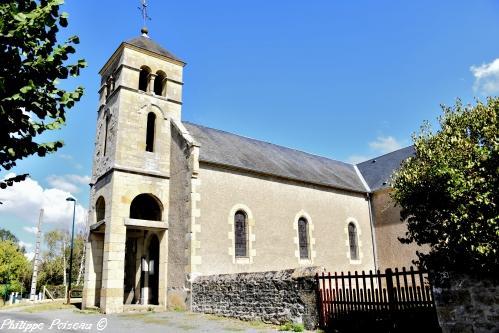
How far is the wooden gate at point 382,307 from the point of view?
793 cm

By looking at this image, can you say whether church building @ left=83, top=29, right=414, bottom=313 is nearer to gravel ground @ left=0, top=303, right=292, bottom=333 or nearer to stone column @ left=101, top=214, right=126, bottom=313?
stone column @ left=101, top=214, right=126, bottom=313

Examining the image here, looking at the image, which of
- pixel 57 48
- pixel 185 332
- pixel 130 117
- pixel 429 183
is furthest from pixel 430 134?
pixel 130 117

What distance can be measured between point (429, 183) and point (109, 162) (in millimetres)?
13507

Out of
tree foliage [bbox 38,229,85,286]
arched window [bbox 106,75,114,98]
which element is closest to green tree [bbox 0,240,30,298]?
tree foliage [bbox 38,229,85,286]

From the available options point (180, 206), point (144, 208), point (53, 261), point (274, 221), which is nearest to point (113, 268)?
point (180, 206)

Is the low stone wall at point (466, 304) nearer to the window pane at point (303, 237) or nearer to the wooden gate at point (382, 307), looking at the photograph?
the wooden gate at point (382, 307)

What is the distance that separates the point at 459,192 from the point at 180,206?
11.2 metres

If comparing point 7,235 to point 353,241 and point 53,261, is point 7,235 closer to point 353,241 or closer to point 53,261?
point 53,261

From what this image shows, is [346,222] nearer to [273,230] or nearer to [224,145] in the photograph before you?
[273,230]

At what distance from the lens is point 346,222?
70.9 ft

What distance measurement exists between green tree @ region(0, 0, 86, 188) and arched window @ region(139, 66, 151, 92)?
45.4ft

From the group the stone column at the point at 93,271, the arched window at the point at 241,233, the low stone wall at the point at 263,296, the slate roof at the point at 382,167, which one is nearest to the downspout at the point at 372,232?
the slate roof at the point at 382,167

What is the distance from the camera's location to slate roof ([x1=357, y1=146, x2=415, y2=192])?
2391cm

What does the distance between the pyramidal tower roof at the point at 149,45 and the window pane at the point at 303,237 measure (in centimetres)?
1051
